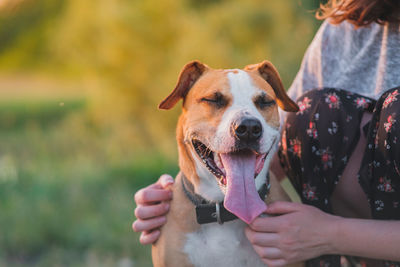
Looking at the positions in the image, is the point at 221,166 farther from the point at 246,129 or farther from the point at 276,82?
the point at 276,82

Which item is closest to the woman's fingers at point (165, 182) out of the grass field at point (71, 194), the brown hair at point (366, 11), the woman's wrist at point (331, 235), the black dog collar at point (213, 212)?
the black dog collar at point (213, 212)

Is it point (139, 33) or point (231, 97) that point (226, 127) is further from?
point (139, 33)

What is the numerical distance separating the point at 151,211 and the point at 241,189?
1.60 feet

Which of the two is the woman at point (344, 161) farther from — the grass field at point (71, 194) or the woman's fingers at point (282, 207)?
the grass field at point (71, 194)

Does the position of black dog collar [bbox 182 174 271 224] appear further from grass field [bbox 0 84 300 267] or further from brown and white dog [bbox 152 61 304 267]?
grass field [bbox 0 84 300 267]

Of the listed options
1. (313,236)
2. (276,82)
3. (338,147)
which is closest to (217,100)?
(276,82)

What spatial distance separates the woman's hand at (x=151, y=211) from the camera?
1996 mm

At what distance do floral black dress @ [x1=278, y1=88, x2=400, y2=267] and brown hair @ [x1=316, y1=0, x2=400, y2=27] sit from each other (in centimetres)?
50

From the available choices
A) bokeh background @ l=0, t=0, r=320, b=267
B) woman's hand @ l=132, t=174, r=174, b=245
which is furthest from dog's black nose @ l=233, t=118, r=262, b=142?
bokeh background @ l=0, t=0, r=320, b=267

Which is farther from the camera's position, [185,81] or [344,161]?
[185,81]

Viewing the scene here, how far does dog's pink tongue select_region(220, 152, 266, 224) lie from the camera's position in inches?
67.6

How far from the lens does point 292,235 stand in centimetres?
184

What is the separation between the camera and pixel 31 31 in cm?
966

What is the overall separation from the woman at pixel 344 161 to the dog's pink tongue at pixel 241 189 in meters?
0.15
